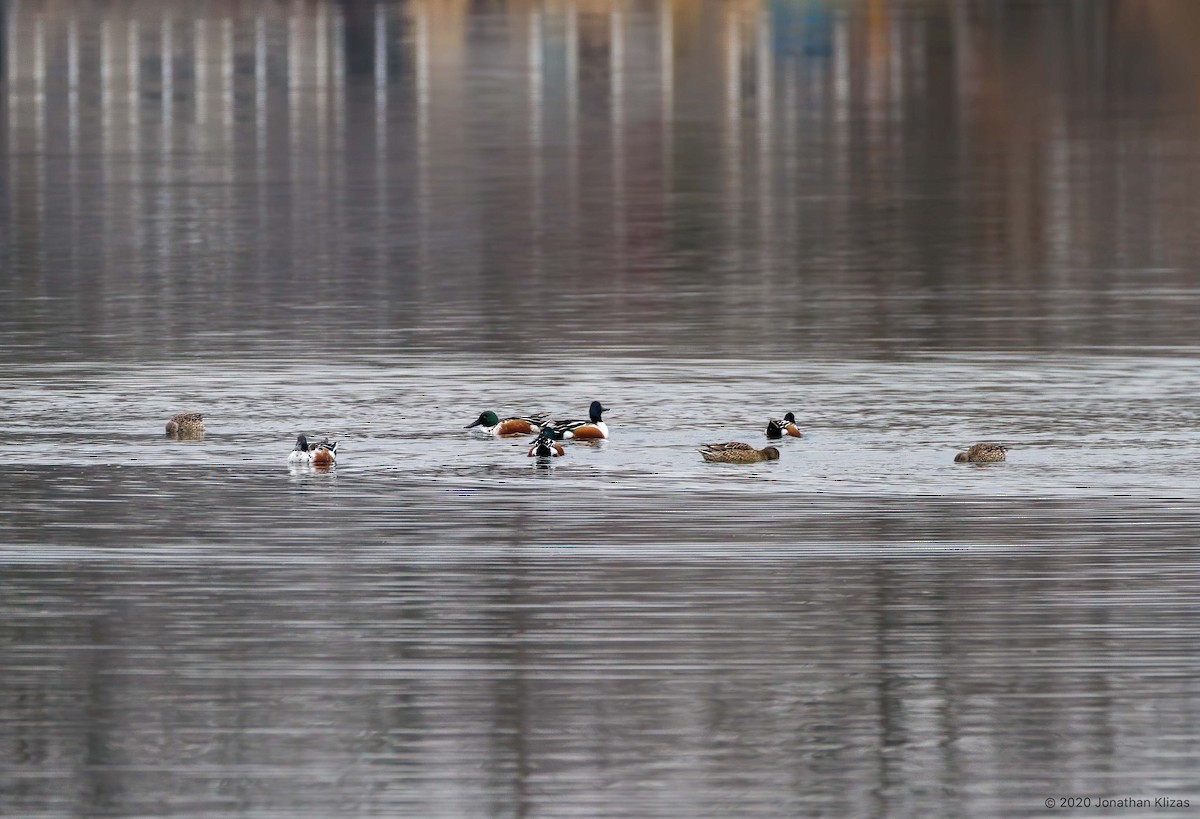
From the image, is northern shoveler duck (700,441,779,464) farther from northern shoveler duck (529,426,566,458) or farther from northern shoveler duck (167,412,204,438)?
northern shoveler duck (167,412,204,438)

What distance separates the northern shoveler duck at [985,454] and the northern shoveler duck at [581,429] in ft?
10.1

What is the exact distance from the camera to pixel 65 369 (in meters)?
27.6

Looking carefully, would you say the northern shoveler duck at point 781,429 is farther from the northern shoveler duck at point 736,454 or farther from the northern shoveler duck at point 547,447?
the northern shoveler duck at point 547,447

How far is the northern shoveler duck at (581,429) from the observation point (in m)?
22.8

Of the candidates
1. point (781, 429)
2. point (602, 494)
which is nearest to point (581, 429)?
point (781, 429)

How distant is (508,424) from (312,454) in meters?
2.54

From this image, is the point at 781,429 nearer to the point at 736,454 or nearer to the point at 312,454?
the point at 736,454

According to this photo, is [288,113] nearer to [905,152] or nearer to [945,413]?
[905,152]

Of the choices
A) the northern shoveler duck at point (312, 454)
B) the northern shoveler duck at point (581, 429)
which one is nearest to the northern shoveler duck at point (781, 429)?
the northern shoveler duck at point (581, 429)

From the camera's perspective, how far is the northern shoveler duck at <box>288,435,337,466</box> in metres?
21.3

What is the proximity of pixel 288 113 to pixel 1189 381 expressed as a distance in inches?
2083

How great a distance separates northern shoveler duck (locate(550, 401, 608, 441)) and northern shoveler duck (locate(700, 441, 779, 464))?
1175 mm

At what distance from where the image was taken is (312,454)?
21.3 m

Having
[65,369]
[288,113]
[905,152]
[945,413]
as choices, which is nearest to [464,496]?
[945,413]
